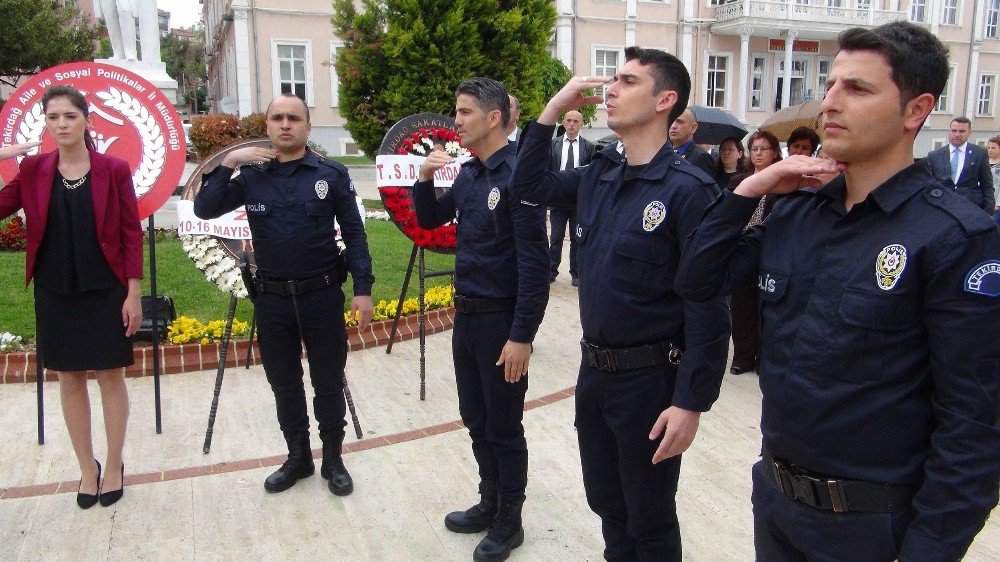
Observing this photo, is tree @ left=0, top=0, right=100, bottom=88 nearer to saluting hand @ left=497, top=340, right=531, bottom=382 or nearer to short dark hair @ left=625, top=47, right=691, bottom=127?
saluting hand @ left=497, top=340, right=531, bottom=382

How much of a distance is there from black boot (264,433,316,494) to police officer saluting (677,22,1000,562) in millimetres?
2613

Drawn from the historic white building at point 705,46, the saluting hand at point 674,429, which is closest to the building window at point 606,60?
the historic white building at point 705,46

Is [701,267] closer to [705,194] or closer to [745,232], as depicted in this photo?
[745,232]

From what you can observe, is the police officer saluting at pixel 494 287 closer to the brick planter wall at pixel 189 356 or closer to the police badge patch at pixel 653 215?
the police badge patch at pixel 653 215

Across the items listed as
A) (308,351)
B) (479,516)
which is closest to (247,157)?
(308,351)

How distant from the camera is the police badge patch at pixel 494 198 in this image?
302 centimetres

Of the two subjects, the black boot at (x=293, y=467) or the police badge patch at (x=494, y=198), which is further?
the black boot at (x=293, y=467)

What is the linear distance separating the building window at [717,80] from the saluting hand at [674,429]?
30.4m

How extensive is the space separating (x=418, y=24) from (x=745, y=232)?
38.6ft

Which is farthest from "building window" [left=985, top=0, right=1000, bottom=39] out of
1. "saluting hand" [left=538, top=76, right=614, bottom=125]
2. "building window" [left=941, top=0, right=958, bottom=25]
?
"saluting hand" [left=538, top=76, right=614, bottom=125]

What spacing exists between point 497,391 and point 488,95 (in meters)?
1.25

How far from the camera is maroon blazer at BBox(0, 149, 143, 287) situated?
337cm

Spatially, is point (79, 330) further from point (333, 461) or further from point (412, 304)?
point (412, 304)

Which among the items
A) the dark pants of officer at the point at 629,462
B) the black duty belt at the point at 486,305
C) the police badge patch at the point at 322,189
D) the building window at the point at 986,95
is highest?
the building window at the point at 986,95
